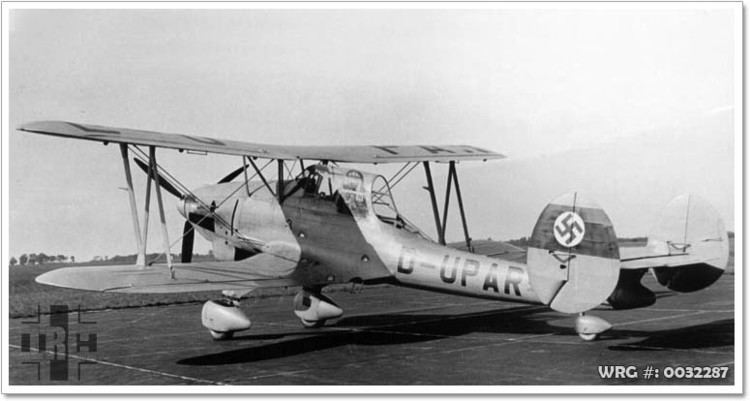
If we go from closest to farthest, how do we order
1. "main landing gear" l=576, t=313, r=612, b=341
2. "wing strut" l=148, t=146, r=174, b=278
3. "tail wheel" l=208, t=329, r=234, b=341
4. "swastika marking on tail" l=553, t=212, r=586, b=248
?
"swastika marking on tail" l=553, t=212, r=586, b=248
"main landing gear" l=576, t=313, r=612, b=341
"wing strut" l=148, t=146, r=174, b=278
"tail wheel" l=208, t=329, r=234, b=341

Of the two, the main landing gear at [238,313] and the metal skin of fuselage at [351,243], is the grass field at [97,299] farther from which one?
the main landing gear at [238,313]

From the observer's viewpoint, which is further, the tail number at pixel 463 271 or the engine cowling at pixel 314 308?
the engine cowling at pixel 314 308

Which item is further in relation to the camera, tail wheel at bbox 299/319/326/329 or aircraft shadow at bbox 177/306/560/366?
tail wheel at bbox 299/319/326/329

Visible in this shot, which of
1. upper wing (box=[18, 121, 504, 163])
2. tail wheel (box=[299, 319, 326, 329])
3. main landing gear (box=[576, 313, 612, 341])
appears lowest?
tail wheel (box=[299, 319, 326, 329])

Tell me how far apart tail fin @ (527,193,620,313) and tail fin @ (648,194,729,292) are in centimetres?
104

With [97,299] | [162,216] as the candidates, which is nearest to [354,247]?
[162,216]

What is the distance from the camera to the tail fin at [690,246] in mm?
10117

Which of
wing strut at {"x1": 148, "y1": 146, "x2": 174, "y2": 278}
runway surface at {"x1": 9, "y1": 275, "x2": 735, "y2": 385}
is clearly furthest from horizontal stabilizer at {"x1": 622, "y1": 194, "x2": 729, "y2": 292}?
wing strut at {"x1": 148, "y1": 146, "x2": 174, "y2": 278}

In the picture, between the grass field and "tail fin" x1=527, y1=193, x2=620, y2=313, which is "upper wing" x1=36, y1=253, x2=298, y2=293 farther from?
the grass field

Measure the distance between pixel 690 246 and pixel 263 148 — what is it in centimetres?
609

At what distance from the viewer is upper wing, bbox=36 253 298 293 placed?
9.88 m

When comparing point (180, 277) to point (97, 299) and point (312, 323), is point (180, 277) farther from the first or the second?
point (97, 299)

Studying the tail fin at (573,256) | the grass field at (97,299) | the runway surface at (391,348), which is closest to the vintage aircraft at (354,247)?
the tail fin at (573,256)

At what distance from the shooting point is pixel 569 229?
937 centimetres
